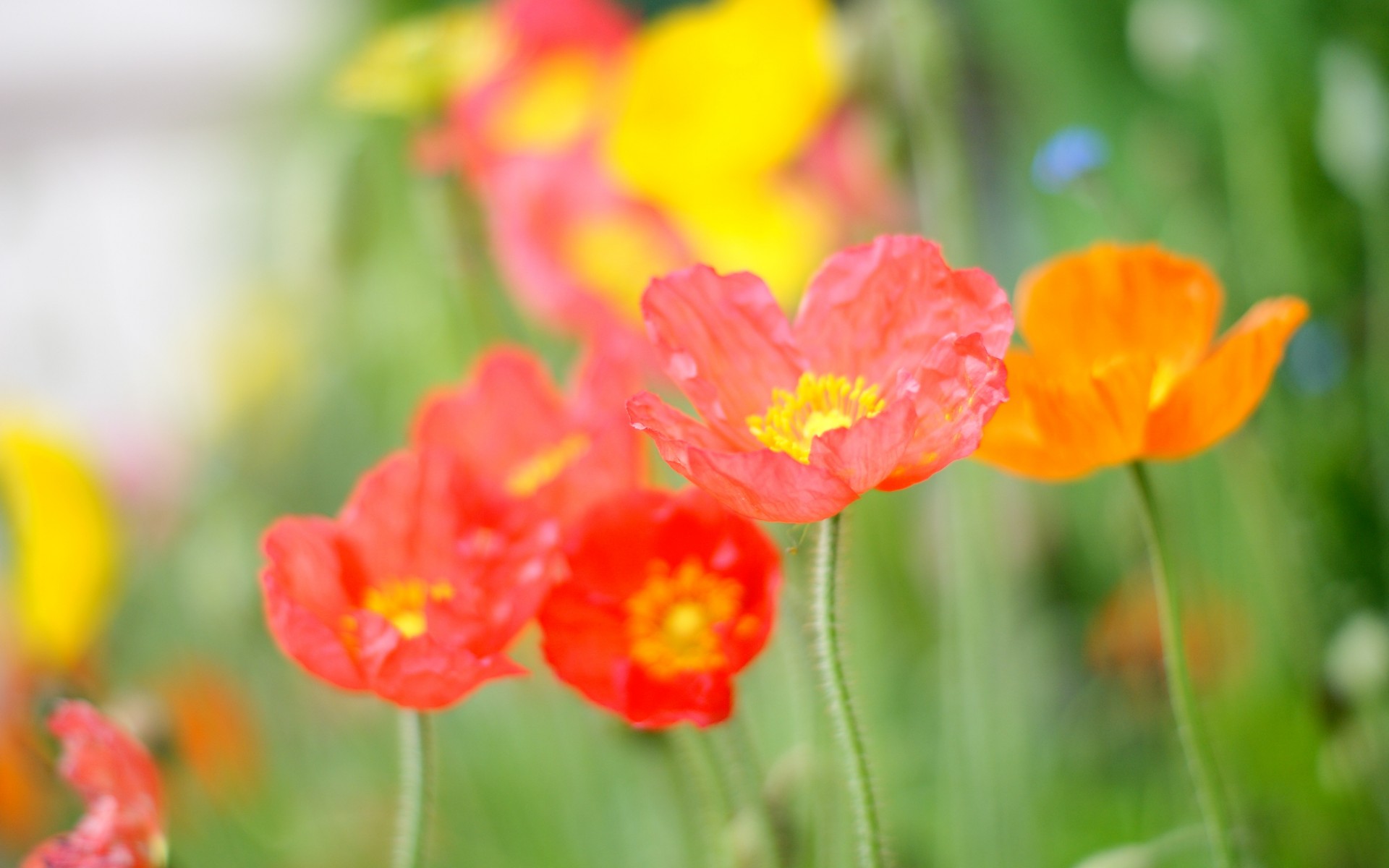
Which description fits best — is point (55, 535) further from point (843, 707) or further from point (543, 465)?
point (843, 707)

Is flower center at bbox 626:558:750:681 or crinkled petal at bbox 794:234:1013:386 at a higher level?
crinkled petal at bbox 794:234:1013:386

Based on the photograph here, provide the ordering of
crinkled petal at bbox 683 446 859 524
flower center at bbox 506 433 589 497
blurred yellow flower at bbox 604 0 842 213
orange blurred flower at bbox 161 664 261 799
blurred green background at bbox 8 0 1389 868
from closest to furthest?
crinkled petal at bbox 683 446 859 524 → flower center at bbox 506 433 589 497 → blurred green background at bbox 8 0 1389 868 → blurred yellow flower at bbox 604 0 842 213 → orange blurred flower at bbox 161 664 261 799

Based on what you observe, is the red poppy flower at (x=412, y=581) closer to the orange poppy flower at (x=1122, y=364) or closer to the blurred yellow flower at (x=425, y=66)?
the orange poppy flower at (x=1122, y=364)

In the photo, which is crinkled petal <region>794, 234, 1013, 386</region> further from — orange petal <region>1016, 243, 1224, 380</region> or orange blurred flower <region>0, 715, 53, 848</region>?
orange blurred flower <region>0, 715, 53, 848</region>

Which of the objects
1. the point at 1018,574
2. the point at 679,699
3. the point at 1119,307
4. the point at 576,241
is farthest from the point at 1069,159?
the point at 1018,574

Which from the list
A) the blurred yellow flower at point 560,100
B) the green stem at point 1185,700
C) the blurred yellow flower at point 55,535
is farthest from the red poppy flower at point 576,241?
the green stem at point 1185,700

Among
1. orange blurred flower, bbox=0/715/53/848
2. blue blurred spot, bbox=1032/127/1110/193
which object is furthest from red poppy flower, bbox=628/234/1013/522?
orange blurred flower, bbox=0/715/53/848
